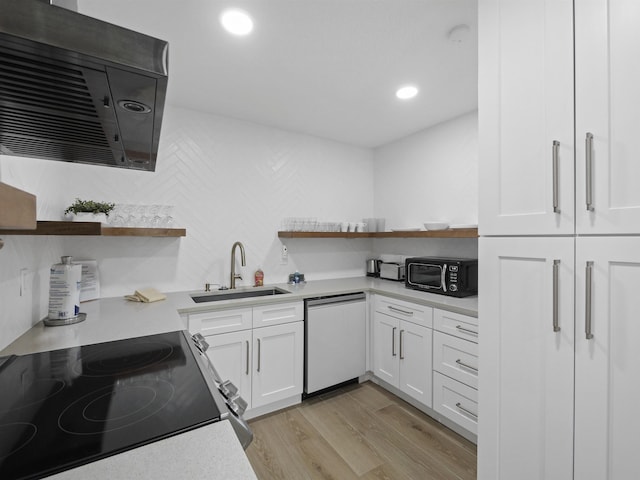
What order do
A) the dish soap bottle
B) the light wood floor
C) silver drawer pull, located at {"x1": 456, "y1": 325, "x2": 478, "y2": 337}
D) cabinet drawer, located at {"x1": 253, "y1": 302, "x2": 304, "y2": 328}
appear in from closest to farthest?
the light wood floor < silver drawer pull, located at {"x1": 456, "y1": 325, "x2": 478, "y2": 337} < cabinet drawer, located at {"x1": 253, "y1": 302, "x2": 304, "y2": 328} < the dish soap bottle

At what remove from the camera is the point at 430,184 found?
299cm

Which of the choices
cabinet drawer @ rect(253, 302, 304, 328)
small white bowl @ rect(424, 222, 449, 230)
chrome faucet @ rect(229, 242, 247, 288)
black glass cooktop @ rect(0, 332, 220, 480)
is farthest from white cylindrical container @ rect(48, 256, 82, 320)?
small white bowl @ rect(424, 222, 449, 230)

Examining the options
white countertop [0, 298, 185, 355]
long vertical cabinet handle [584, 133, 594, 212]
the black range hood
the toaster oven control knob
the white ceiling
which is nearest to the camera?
the black range hood

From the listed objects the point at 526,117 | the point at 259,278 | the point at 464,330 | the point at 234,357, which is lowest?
the point at 234,357

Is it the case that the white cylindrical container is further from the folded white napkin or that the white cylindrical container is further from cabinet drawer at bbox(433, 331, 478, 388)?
cabinet drawer at bbox(433, 331, 478, 388)

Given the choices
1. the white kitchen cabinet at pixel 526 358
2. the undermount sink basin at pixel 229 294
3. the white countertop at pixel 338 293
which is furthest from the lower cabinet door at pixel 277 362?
the white kitchen cabinet at pixel 526 358

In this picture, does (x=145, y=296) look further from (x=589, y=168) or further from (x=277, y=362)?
(x=589, y=168)

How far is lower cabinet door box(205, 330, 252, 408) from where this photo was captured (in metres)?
2.08

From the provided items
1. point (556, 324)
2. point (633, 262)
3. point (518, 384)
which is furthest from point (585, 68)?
point (518, 384)

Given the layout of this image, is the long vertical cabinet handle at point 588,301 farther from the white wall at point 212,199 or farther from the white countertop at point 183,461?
the white wall at point 212,199

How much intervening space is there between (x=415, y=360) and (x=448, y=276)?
0.70 metres

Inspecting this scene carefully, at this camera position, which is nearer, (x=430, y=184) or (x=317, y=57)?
A: (x=317, y=57)

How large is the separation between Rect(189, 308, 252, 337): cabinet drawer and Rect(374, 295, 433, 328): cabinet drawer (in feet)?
3.75

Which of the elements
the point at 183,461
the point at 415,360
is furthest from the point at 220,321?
the point at 183,461
